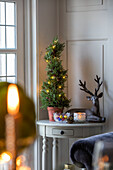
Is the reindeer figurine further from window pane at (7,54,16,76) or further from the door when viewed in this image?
window pane at (7,54,16,76)

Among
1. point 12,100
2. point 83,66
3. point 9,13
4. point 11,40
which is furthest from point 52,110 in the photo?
point 12,100

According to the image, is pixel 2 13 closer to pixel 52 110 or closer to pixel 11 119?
pixel 52 110

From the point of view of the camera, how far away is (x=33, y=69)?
3633 mm

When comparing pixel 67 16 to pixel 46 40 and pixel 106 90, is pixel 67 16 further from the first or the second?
pixel 106 90

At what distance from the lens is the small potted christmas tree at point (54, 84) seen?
336 centimetres

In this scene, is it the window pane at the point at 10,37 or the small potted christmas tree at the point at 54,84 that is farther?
the window pane at the point at 10,37

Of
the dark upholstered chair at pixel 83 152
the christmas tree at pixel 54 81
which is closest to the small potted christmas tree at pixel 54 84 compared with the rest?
the christmas tree at pixel 54 81

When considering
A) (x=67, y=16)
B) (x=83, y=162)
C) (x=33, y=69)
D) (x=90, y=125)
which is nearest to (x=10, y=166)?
(x=83, y=162)

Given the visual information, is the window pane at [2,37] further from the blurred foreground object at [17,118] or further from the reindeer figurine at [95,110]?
the blurred foreground object at [17,118]

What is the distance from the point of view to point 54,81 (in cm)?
336

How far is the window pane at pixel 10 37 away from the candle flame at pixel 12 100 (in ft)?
10.7

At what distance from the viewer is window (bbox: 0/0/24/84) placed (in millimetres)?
3600

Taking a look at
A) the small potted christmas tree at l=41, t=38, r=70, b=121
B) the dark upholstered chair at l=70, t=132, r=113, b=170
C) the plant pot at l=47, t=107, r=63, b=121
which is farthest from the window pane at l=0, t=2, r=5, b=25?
the dark upholstered chair at l=70, t=132, r=113, b=170

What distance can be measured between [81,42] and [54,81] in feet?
2.11
